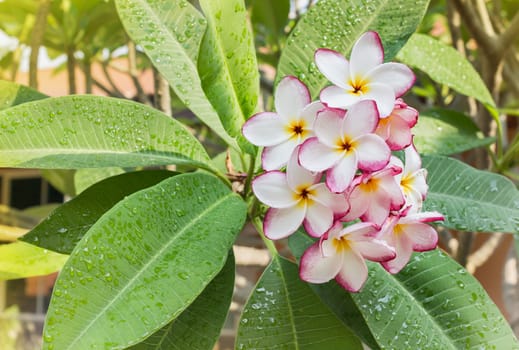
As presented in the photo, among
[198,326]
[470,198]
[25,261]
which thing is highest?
[470,198]

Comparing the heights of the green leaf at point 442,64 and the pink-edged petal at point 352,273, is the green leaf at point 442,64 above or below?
above

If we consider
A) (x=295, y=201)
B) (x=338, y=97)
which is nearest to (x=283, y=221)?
(x=295, y=201)

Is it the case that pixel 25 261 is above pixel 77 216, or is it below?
below

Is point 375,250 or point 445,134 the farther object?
point 445,134

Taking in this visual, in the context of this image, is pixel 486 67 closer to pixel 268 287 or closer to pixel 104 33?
pixel 268 287

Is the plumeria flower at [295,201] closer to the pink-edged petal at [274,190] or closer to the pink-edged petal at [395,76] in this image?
the pink-edged petal at [274,190]

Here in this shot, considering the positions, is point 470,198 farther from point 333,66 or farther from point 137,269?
point 137,269

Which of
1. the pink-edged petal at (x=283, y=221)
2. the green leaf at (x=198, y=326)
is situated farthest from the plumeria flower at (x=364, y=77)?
the green leaf at (x=198, y=326)
